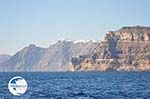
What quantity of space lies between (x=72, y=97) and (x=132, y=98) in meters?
9.31

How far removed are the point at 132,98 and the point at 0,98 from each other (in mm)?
19321

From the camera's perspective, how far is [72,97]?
249 feet

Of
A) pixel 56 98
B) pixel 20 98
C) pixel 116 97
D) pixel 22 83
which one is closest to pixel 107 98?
pixel 116 97

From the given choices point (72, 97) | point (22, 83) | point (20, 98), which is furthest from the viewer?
point (72, 97)

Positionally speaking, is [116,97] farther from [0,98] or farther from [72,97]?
[0,98]

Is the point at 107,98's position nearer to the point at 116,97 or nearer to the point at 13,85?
the point at 116,97

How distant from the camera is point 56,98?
74.1m

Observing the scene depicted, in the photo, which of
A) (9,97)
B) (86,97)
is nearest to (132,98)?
(86,97)

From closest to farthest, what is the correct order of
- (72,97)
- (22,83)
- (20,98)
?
(22,83) → (20,98) → (72,97)

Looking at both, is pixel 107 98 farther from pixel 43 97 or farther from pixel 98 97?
pixel 43 97

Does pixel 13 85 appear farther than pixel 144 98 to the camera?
No

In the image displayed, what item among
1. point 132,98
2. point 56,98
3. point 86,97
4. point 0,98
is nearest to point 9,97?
point 0,98

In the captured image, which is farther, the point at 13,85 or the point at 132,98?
the point at 132,98

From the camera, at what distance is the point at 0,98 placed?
237ft
